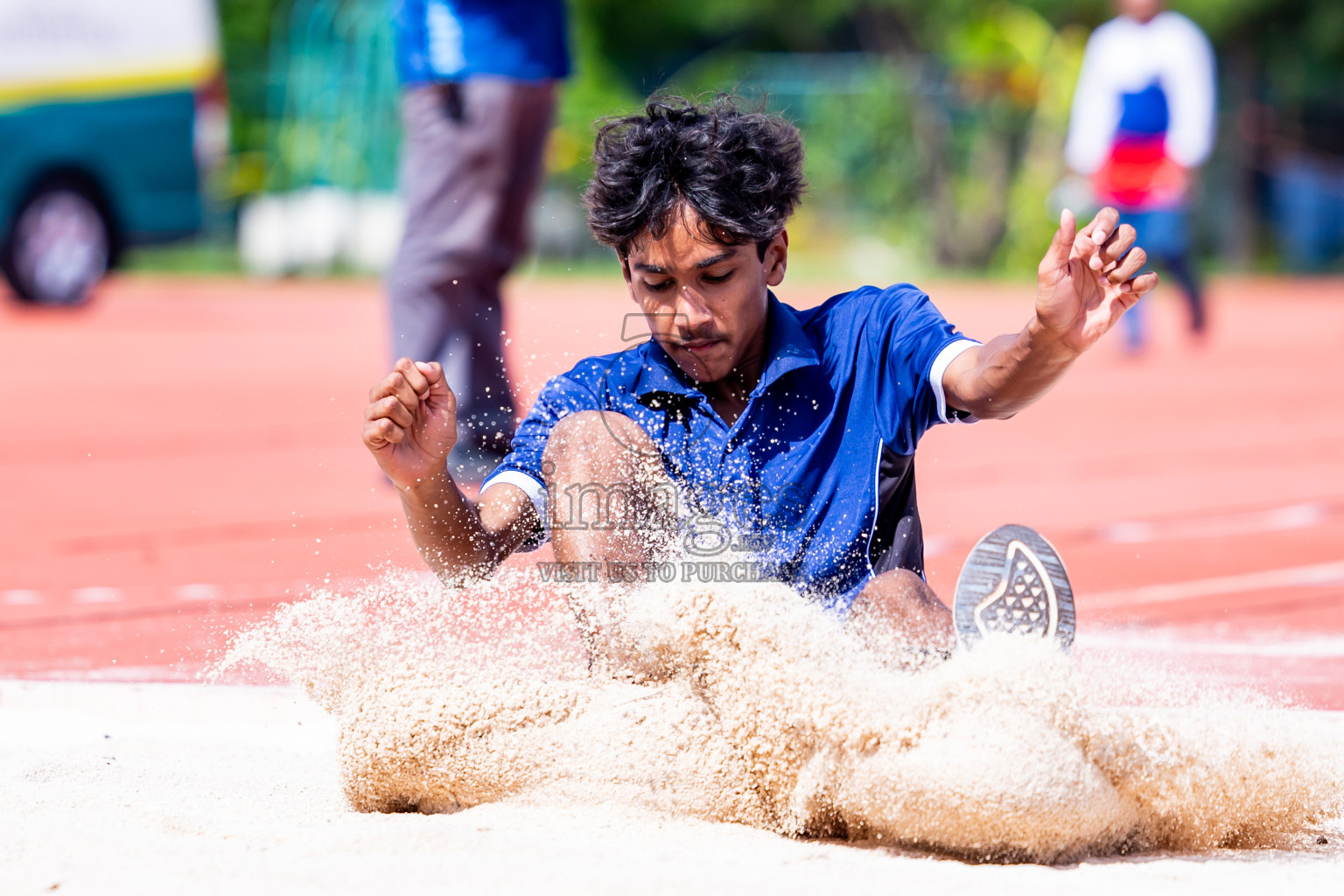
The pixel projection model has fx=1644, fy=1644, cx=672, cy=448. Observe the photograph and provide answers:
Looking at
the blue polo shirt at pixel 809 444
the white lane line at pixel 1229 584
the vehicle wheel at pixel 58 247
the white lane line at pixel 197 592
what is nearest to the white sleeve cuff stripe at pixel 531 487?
the blue polo shirt at pixel 809 444

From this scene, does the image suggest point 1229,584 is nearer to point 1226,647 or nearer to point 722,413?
point 1226,647

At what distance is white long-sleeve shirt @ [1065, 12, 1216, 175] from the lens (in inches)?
402

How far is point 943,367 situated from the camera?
2795mm

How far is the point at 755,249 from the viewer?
292cm

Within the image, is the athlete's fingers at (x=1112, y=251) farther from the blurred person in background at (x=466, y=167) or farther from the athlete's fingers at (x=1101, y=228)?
the blurred person in background at (x=466, y=167)

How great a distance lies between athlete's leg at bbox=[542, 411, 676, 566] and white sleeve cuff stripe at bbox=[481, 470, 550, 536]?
1.8 inches

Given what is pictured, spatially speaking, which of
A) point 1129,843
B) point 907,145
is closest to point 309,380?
point 1129,843

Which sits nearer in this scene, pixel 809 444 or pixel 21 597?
pixel 809 444

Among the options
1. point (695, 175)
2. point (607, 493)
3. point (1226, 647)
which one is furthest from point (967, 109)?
point (607, 493)

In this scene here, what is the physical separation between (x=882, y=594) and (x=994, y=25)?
18.6 meters

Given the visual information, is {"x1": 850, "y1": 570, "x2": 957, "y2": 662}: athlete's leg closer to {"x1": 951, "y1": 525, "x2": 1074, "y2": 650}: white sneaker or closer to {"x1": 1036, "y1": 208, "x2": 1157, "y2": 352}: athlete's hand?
{"x1": 951, "y1": 525, "x2": 1074, "y2": 650}: white sneaker

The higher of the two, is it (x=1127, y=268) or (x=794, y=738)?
(x=1127, y=268)

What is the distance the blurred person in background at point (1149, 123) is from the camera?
33.5ft

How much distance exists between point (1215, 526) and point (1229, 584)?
991mm
